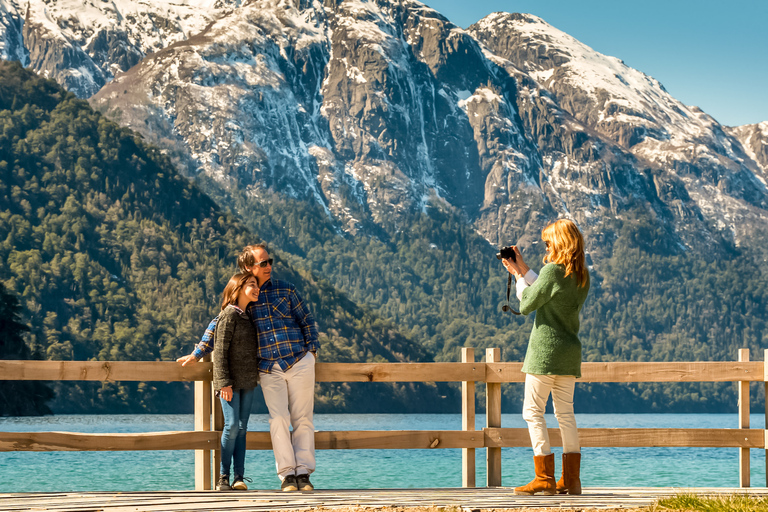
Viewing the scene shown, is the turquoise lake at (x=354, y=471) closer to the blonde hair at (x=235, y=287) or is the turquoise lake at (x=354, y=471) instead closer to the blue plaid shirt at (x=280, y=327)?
the blue plaid shirt at (x=280, y=327)

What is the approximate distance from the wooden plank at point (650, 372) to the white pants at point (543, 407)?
71 centimetres

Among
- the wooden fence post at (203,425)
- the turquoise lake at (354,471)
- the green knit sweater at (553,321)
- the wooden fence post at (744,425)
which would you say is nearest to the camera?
the green knit sweater at (553,321)

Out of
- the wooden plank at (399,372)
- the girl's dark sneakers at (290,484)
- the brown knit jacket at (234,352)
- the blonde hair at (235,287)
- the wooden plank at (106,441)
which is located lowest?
the girl's dark sneakers at (290,484)

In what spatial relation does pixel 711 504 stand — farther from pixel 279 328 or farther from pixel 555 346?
pixel 279 328

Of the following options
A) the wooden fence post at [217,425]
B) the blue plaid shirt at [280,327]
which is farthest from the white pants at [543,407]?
the wooden fence post at [217,425]

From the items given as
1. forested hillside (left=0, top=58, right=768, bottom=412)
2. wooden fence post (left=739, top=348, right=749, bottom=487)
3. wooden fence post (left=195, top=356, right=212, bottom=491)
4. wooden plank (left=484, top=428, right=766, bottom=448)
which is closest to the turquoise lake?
wooden fence post (left=739, top=348, right=749, bottom=487)

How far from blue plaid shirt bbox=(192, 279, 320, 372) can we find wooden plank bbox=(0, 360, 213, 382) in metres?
0.21

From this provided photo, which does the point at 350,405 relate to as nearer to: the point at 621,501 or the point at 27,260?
the point at 27,260

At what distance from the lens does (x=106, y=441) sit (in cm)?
790

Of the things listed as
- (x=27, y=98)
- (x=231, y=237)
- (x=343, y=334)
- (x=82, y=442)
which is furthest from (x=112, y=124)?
(x=82, y=442)

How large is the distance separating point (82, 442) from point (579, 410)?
7649 inches

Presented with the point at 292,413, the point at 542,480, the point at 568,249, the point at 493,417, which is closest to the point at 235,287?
the point at 292,413

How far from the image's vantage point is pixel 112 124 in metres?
156

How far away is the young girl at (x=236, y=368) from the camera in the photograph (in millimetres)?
7617
